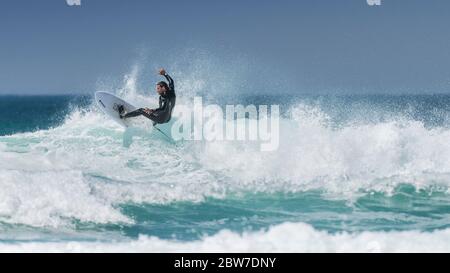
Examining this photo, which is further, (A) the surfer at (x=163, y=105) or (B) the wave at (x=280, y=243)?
(A) the surfer at (x=163, y=105)

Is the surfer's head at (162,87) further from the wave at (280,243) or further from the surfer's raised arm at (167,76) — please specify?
the wave at (280,243)

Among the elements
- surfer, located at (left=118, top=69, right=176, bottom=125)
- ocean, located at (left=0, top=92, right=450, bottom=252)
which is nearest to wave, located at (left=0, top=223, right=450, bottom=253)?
ocean, located at (left=0, top=92, right=450, bottom=252)

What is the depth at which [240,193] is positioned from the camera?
35.1ft

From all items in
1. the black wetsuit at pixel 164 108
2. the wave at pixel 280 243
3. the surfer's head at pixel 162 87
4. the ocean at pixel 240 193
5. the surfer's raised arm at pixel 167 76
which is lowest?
the wave at pixel 280 243

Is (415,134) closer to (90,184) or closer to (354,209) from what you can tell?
(354,209)

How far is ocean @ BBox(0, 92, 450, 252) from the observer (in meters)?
7.90

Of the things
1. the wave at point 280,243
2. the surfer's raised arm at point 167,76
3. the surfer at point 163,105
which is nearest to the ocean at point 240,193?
Result: the wave at point 280,243

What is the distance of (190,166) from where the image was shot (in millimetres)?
13164

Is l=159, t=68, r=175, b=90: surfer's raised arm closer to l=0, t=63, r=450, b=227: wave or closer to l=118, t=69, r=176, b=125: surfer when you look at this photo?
l=118, t=69, r=176, b=125: surfer

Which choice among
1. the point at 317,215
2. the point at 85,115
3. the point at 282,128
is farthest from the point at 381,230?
the point at 85,115

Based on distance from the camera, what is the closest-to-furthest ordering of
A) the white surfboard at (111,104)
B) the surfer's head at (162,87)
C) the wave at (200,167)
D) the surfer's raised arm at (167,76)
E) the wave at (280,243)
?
the wave at (280,243), the wave at (200,167), the surfer's raised arm at (167,76), the surfer's head at (162,87), the white surfboard at (111,104)

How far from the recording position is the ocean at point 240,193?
7.90 metres
